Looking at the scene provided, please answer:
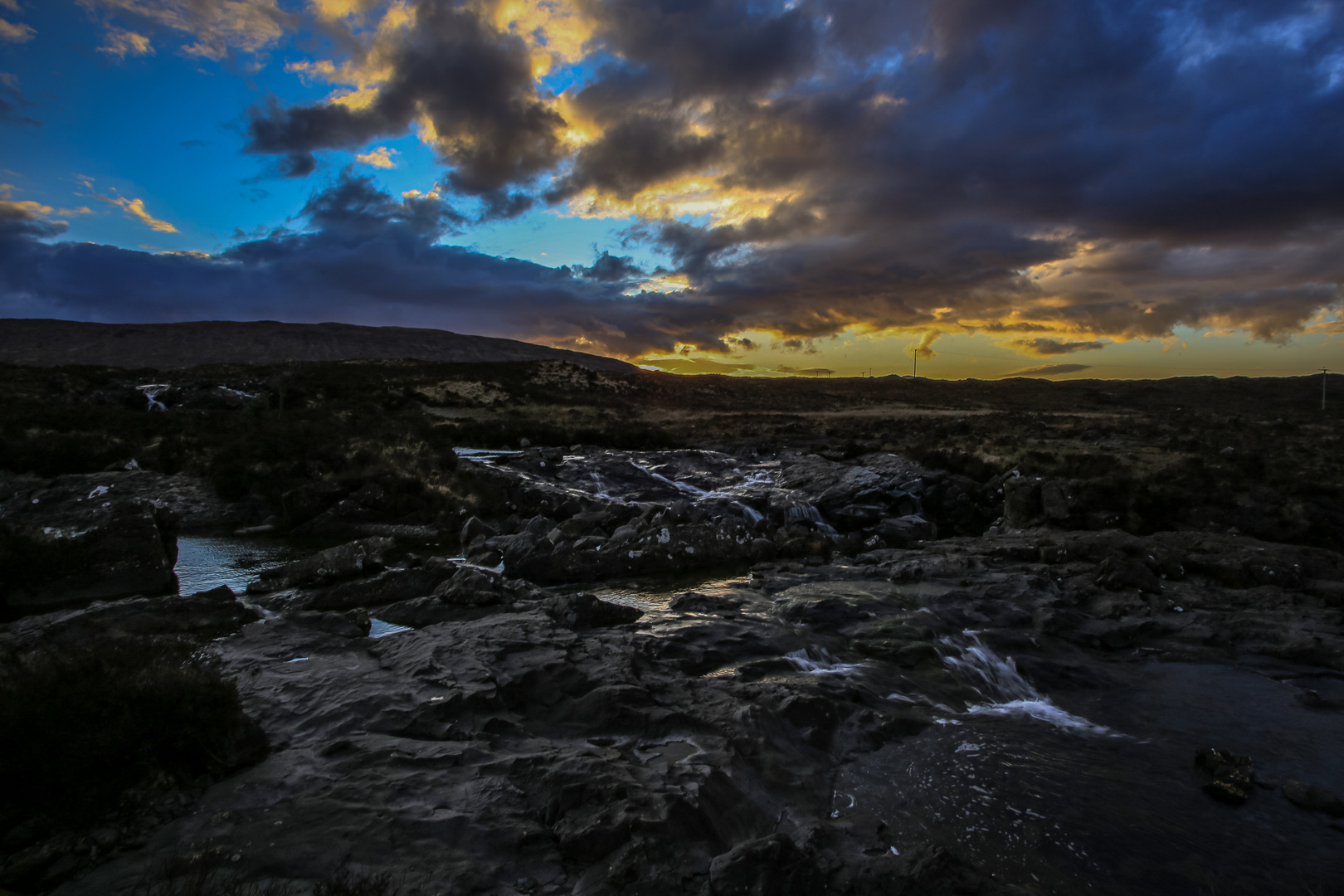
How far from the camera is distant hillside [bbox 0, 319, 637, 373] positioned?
355 feet

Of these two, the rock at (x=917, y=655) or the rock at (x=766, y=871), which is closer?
the rock at (x=766, y=871)

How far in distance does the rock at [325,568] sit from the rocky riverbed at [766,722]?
3.3 inches

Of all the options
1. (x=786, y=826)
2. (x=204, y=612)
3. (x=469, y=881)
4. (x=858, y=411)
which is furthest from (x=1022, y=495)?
(x=858, y=411)

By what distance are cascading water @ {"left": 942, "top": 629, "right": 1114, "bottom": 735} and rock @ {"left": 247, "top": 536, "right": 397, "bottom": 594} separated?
457 inches

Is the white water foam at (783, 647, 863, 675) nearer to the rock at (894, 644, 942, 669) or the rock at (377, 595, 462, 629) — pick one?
the rock at (894, 644, 942, 669)

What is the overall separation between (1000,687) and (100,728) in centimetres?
1053

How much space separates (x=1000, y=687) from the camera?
30.5 ft

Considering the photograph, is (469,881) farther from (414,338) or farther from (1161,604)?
(414,338)

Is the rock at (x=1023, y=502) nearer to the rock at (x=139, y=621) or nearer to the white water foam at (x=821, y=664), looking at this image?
the white water foam at (x=821, y=664)

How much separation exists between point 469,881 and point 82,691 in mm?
3308

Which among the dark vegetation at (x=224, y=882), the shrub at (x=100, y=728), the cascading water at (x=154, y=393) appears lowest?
the dark vegetation at (x=224, y=882)

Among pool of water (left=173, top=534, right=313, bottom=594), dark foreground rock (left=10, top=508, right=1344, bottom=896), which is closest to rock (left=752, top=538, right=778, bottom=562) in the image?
dark foreground rock (left=10, top=508, right=1344, bottom=896)

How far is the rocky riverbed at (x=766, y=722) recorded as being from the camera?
4.56m

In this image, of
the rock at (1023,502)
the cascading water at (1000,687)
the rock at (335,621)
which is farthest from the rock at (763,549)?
the rock at (335,621)
